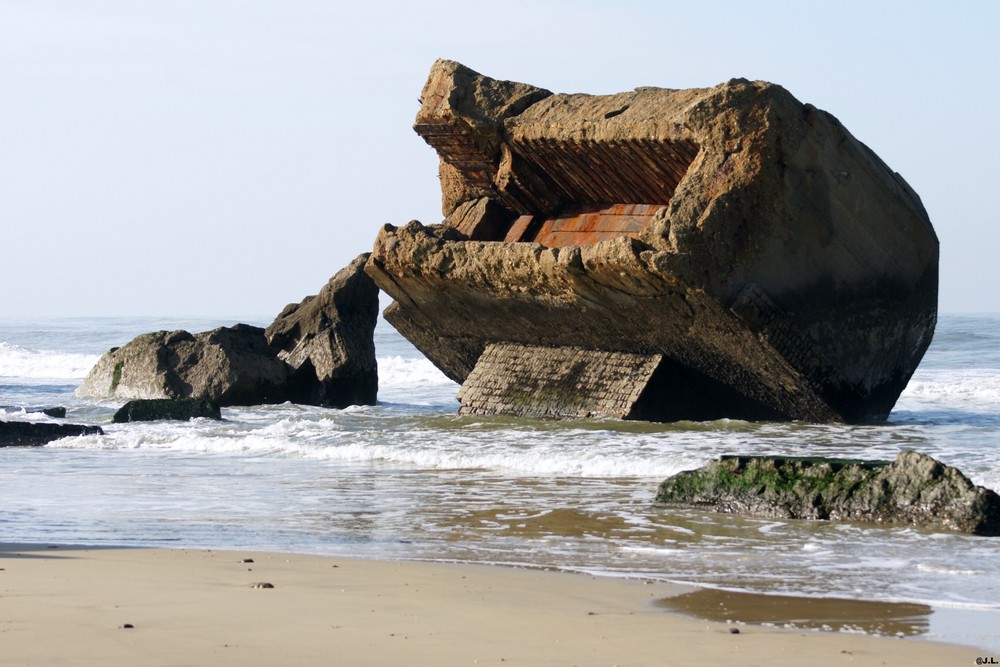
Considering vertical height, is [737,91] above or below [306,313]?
above

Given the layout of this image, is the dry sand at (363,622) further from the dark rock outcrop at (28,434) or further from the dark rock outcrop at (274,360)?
the dark rock outcrop at (274,360)

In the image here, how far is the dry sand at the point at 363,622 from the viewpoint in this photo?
411 centimetres

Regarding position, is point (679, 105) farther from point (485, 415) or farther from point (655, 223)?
point (485, 415)

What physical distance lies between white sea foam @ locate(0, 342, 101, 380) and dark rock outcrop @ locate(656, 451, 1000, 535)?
2327 centimetres

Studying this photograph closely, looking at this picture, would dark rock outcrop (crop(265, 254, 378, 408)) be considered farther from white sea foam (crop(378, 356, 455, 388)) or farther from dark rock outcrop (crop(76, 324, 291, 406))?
white sea foam (crop(378, 356, 455, 388))

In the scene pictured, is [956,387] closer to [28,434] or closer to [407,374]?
[407,374]

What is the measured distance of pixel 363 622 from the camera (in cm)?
460

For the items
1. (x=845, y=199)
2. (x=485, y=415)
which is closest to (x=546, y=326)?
(x=485, y=415)

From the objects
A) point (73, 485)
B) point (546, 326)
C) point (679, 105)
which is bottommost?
point (73, 485)

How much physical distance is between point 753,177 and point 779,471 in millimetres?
3864

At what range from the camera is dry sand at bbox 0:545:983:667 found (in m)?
4.11

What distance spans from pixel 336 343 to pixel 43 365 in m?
16.4

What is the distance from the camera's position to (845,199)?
11.1 m

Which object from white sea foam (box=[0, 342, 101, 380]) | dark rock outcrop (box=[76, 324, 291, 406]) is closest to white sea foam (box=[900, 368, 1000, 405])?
dark rock outcrop (box=[76, 324, 291, 406])
